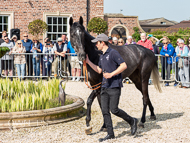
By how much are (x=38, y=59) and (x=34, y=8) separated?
6839mm

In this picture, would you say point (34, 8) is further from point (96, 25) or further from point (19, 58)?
point (19, 58)

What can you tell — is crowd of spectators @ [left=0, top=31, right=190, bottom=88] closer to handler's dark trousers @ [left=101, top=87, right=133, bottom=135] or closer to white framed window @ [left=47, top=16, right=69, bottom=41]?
white framed window @ [left=47, top=16, right=69, bottom=41]

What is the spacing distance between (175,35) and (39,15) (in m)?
9.10

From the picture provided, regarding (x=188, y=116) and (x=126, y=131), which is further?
(x=188, y=116)

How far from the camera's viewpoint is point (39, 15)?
17453 millimetres

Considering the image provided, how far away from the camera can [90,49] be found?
4645 mm

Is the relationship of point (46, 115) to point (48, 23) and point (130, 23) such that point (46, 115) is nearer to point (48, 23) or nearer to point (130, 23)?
point (48, 23)

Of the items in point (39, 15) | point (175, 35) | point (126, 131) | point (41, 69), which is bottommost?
point (126, 131)

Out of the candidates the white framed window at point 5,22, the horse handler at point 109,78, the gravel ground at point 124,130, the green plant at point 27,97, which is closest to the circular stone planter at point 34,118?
the gravel ground at point 124,130

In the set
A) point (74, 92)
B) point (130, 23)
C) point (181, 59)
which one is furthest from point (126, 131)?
point (130, 23)

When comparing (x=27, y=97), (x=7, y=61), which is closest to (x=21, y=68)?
(x=7, y=61)

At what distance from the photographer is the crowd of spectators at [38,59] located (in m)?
11.4

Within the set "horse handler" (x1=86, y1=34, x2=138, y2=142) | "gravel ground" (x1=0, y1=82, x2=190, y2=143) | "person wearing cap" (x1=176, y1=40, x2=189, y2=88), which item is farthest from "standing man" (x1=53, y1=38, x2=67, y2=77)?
"horse handler" (x1=86, y1=34, x2=138, y2=142)

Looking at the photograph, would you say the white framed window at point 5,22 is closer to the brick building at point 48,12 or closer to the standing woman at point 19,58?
the brick building at point 48,12
